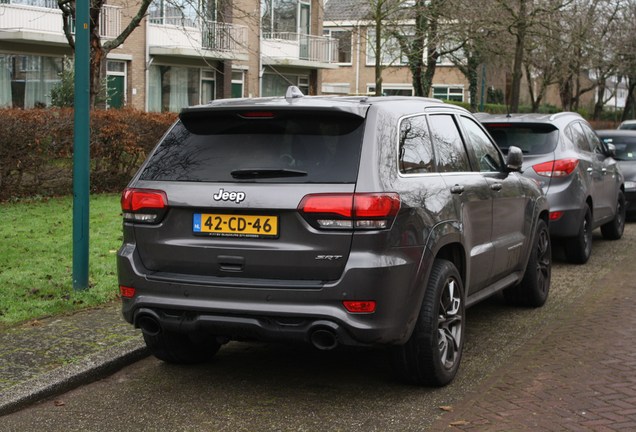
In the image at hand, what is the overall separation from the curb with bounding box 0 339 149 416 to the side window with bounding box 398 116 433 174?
231cm

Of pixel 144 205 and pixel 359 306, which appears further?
pixel 144 205

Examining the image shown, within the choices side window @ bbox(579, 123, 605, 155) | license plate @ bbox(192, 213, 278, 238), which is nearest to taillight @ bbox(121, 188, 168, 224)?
license plate @ bbox(192, 213, 278, 238)

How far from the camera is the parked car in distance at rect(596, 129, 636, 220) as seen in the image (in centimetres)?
1541

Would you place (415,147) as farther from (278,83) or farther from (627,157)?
(278,83)

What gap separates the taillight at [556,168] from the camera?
10.3 metres

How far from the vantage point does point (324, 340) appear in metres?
4.97

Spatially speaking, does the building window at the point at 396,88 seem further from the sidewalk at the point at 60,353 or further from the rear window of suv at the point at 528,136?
the sidewalk at the point at 60,353

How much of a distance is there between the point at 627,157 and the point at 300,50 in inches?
1015

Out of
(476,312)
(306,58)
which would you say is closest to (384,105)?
(476,312)

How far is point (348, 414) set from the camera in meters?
5.13

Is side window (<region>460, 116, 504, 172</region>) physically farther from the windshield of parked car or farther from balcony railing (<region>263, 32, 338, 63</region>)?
balcony railing (<region>263, 32, 338, 63</region>)

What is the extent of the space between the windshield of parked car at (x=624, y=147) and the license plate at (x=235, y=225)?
11.8 metres

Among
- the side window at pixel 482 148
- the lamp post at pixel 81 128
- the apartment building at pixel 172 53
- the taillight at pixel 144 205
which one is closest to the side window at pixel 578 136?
the side window at pixel 482 148

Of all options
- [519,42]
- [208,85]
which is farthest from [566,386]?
[208,85]
